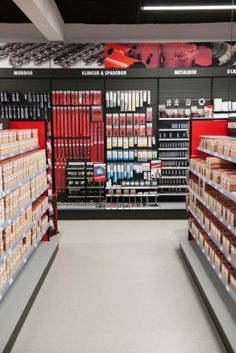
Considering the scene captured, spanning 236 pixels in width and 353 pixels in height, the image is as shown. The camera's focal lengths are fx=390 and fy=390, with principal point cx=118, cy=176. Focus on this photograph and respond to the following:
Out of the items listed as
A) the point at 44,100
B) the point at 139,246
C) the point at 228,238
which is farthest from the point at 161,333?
the point at 44,100

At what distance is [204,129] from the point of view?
6.01 meters

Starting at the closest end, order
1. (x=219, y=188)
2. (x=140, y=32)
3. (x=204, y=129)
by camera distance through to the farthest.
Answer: (x=219, y=188), (x=204, y=129), (x=140, y=32)

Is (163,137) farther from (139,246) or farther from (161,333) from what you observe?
(161,333)

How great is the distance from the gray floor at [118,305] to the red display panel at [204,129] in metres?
1.69

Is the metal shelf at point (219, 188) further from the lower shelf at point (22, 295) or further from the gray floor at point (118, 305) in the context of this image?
the lower shelf at point (22, 295)

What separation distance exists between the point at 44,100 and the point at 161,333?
6331 mm

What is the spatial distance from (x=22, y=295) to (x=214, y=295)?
2.02 metres

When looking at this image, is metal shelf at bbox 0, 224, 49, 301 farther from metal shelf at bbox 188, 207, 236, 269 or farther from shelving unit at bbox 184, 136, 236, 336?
metal shelf at bbox 188, 207, 236, 269

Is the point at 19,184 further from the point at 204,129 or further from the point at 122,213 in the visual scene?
the point at 122,213

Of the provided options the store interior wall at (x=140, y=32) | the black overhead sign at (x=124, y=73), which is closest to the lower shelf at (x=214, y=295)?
the black overhead sign at (x=124, y=73)

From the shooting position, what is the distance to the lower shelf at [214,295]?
344 centimetres

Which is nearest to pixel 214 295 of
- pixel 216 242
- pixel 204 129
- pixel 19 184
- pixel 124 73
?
pixel 216 242

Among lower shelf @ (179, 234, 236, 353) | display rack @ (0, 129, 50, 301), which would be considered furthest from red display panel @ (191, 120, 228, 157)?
display rack @ (0, 129, 50, 301)

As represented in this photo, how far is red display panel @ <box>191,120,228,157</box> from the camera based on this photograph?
6.00 metres
